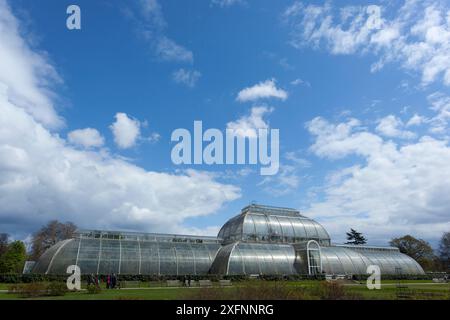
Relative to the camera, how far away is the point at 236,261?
6369 cm

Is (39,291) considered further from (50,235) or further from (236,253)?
(50,235)

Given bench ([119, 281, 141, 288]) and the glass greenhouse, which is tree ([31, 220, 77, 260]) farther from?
bench ([119, 281, 141, 288])

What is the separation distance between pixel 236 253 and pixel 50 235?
51923 millimetres

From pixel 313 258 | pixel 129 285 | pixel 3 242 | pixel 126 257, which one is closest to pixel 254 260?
pixel 313 258

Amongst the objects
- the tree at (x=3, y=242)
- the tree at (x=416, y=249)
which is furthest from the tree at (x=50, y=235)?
the tree at (x=416, y=249)

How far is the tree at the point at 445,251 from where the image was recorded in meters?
108

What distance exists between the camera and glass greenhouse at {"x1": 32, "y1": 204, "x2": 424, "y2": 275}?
56875mm

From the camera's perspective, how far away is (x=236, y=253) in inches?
2557

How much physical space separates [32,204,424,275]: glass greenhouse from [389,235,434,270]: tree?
29220mm

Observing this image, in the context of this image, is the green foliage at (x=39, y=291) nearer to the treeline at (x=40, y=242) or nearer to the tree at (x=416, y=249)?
the treeline at (x=40, y=242)

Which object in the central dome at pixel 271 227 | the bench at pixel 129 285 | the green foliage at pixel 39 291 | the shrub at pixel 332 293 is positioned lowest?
the bench at pixel 129 285

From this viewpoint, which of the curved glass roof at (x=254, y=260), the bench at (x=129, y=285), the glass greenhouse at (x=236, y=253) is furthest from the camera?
the curved glass roof at (x=254, y=260)

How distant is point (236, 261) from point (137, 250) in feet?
56.2

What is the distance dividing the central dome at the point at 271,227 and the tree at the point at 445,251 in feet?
150
